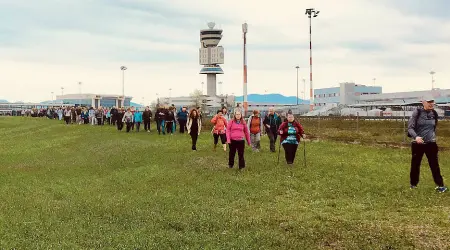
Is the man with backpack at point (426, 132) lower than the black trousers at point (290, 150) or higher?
higher

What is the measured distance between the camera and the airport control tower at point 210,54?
17312 cm

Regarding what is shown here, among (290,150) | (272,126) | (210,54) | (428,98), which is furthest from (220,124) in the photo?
(210,54)

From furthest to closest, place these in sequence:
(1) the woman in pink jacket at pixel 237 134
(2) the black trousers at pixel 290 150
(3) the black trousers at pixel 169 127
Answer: (3) the black trousers at pixel 169 127 < (2) the black trousers at pixel 290 150 < (1) the woman in pink jacket at pixel 237 134

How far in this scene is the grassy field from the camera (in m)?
7.68

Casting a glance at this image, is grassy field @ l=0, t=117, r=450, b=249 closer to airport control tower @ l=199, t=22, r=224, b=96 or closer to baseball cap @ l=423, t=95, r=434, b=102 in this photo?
baseball cap @ l=423, t=95, r=434, b=102

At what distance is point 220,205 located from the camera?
10.5 metres

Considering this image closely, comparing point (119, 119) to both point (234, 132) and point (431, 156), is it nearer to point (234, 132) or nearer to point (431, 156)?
point (234, 132)

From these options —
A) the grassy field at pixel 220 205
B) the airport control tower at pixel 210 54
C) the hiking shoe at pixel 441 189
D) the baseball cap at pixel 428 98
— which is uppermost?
the airport control tower at pixel 210 54

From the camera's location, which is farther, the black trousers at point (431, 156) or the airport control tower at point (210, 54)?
the airport control tower at point (210, 54)

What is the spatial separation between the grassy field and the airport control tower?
156 meters

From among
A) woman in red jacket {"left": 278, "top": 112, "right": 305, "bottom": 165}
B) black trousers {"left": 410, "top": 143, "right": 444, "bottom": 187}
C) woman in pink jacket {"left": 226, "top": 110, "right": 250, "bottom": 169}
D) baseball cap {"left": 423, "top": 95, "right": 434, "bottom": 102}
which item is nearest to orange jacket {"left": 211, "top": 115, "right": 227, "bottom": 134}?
woman in red jacket {"left": 278, "top": 112, "right": 305, "bottom": 165}

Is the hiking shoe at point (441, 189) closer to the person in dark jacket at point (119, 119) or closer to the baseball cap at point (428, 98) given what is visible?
the baseball cap at point (428, 98)

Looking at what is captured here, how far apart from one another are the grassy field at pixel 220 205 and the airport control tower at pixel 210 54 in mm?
155973

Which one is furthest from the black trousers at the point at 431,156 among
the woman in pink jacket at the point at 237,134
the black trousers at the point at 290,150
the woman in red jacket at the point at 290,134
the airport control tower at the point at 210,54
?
the airport control tower at the point at 210,54
